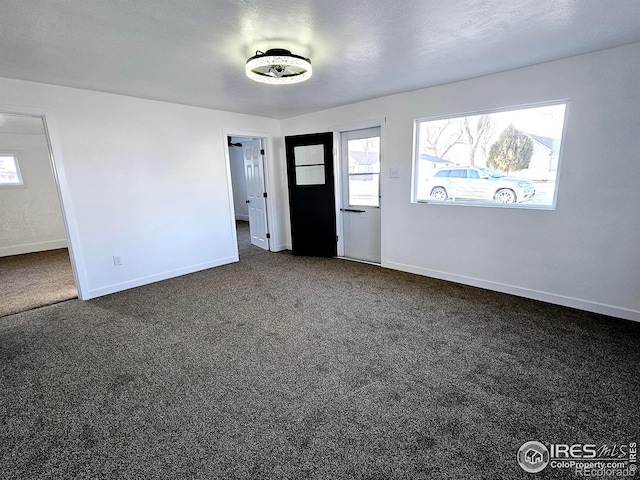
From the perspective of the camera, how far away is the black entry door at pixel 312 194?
4.98 meters

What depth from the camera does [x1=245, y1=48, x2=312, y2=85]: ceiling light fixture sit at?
7.78ft

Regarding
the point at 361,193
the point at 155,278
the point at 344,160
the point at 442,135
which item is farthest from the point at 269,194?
the point at 442,135

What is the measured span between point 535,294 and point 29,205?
876cm

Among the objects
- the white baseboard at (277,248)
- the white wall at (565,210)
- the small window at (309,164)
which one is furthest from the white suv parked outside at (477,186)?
the white baseboard at (277,248)

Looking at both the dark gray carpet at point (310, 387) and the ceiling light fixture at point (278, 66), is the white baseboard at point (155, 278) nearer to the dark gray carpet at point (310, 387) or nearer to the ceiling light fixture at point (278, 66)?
the dark gray carpet at point (310, 387)

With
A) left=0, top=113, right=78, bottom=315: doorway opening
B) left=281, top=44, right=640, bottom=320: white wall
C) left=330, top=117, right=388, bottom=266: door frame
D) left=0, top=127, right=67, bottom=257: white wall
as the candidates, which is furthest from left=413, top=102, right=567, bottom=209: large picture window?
left=0, top=127, right=67, bottom=257: white wall

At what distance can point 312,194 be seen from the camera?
17.0ft

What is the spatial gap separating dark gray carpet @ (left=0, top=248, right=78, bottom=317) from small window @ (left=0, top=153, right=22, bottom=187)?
1443mm

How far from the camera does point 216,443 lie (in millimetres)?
1650

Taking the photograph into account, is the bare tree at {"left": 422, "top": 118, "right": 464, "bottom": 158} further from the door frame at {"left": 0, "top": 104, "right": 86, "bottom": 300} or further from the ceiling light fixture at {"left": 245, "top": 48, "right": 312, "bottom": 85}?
the door frame at {"left": 0, "top": 104, "right": 86, "bottom": 300}

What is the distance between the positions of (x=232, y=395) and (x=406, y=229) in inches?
122

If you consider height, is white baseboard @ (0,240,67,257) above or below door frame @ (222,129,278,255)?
below

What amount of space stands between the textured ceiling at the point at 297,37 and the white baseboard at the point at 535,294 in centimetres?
230

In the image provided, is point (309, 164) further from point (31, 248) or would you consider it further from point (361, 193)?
point (31, 248)
